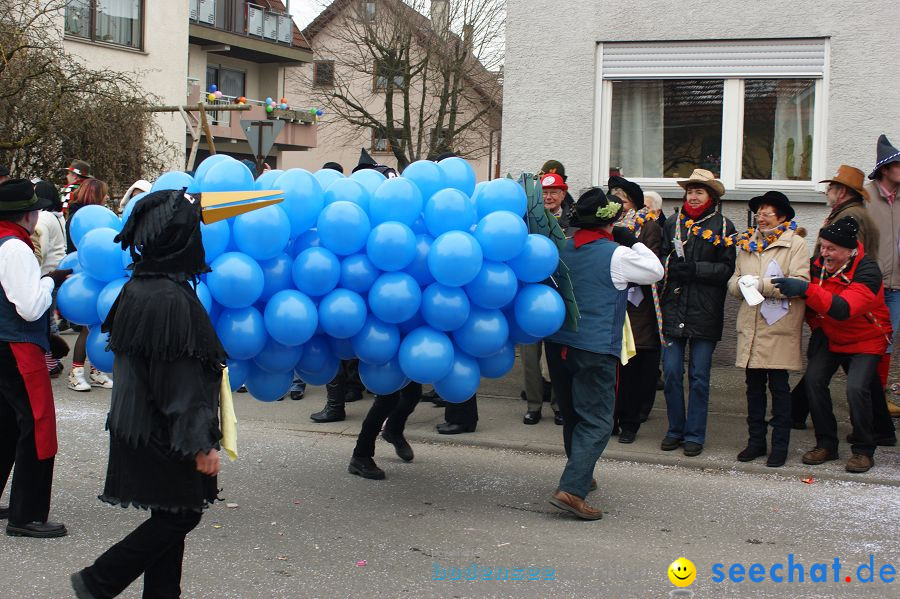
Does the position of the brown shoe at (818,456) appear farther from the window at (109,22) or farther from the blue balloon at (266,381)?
the window at (109,22)

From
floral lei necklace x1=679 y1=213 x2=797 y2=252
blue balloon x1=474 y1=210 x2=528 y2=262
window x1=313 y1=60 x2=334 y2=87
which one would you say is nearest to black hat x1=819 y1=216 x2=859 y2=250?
floral lei necklace x1=679 y1=213 x2=797 y2=252

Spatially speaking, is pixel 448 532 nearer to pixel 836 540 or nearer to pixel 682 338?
pixel 836 540

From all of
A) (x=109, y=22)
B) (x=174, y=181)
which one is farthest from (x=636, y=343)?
(x=109, y=22)

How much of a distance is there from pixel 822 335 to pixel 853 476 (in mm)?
998

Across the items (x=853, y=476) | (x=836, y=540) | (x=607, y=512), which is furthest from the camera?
(x=853, y=476)

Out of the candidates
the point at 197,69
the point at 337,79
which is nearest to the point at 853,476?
the point at 337,79

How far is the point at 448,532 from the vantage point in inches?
213

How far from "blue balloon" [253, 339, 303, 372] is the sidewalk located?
2.21m

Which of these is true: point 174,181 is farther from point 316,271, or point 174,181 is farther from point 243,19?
point 243,19

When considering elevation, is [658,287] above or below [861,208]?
below

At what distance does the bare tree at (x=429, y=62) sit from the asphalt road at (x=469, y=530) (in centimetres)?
2369

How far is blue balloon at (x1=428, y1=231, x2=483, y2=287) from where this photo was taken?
16.0 feet

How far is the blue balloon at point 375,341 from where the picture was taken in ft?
16.4

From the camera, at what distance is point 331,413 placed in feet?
27.0
